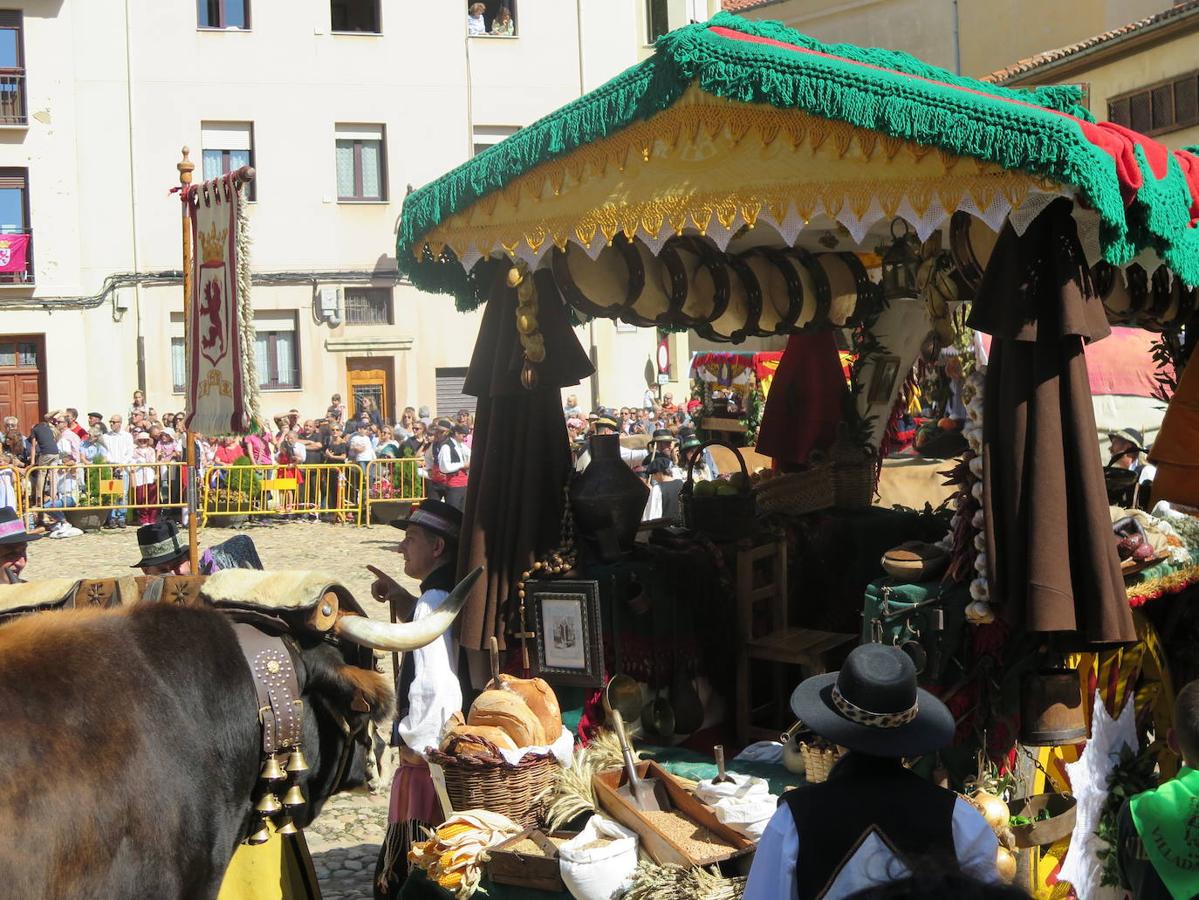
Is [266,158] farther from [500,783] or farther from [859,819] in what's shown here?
[859,819]

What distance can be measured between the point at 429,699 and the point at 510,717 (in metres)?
0.47

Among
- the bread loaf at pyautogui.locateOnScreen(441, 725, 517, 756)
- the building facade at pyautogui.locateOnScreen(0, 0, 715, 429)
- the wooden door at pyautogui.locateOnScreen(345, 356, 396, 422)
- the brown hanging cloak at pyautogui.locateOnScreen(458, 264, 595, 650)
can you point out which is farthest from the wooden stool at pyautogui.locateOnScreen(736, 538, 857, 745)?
the wooden door at pyautogui.locateOnScreen(345, 356, 396, 422)

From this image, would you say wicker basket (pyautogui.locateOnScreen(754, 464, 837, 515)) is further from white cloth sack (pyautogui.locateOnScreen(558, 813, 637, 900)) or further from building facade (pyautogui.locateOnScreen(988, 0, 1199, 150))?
building facade (pyautogui.locateOnScreen(988, 0, 1199, 150))

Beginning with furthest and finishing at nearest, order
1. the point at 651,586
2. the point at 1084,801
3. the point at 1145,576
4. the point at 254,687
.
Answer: the point at 651,586 → the point at 1145,576 → the point at 1084,801 → the point at 254,687

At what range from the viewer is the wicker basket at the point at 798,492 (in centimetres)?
761

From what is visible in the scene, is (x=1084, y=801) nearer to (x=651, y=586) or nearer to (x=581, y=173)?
(x=651, y=586)

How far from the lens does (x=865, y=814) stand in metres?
2.89

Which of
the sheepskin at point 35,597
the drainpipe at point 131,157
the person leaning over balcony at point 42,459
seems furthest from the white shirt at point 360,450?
the sheepskin at point 35,597

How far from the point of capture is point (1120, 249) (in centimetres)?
485

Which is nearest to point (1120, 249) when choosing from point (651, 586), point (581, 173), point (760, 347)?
point (581, 173)

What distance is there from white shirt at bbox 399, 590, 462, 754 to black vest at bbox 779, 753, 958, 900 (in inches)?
103

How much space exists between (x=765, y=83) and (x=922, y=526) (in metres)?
3.36

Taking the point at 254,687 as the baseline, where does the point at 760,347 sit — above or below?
above

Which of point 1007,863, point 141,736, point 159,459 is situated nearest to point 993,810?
point 1007,863
